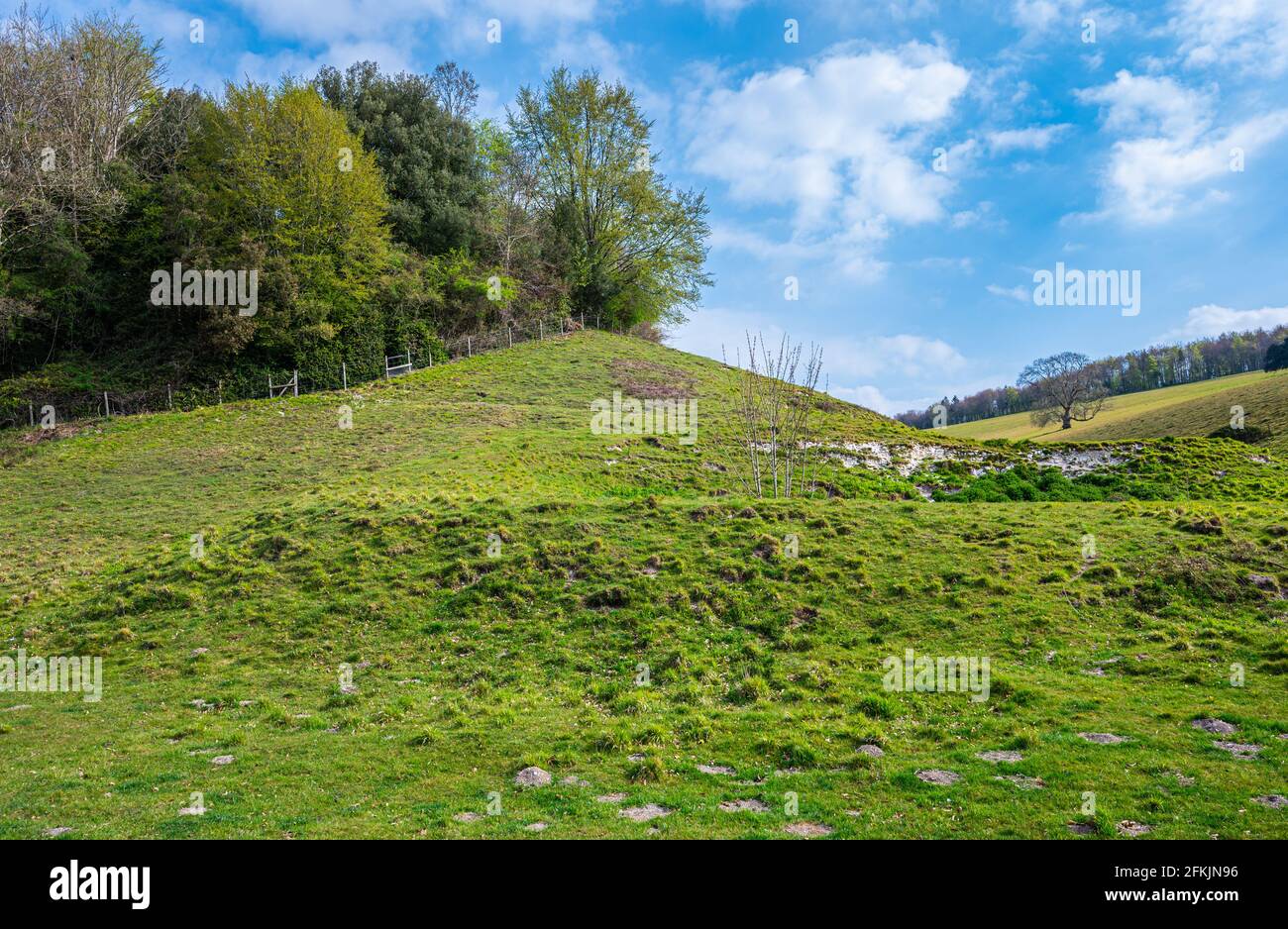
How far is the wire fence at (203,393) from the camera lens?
121 feet

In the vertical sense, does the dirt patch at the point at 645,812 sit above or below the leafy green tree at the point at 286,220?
below

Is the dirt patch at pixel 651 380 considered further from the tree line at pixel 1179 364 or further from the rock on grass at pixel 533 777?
the tree line at pixel 1179 364

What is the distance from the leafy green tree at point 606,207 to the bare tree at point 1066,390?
170 feet

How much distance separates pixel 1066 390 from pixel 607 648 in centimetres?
9037

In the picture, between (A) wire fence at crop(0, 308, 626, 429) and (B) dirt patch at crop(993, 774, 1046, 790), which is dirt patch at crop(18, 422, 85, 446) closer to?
(A) wire fence at crop(0, 308, 626, 429)

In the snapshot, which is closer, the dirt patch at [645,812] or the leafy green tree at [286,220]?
the dirt patch at [645,812]

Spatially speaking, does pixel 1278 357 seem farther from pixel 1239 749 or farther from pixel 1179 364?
pixel 1239 749

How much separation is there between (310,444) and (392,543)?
1605cm

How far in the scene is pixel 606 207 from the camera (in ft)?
213

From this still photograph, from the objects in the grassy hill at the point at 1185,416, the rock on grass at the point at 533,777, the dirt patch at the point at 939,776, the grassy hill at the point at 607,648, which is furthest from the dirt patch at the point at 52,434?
the grassy hill at the point at 1185,416

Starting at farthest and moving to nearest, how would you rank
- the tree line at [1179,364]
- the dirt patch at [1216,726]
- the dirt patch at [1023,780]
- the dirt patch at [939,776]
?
the tree line at [1179,364], the dirt patch at [1216,726], the dirt patch at [939,776], the dirt patch at [1023,780]

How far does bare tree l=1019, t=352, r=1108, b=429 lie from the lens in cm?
8706
